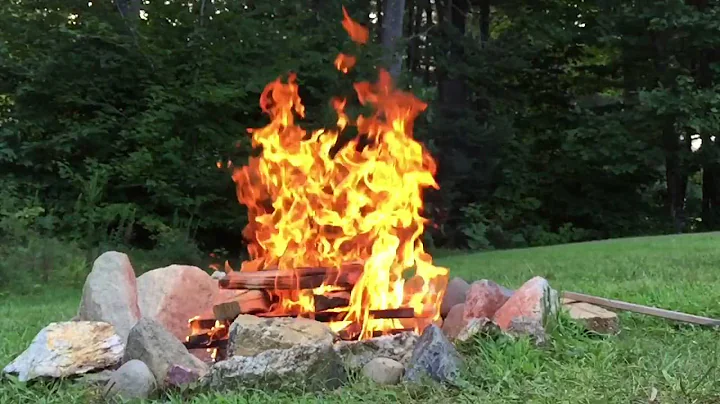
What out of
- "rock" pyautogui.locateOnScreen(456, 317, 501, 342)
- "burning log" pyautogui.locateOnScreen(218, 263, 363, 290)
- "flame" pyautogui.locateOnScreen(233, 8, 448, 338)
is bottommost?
"rock" pyautogui.locateOnScreen(456, 317, 501, 342)

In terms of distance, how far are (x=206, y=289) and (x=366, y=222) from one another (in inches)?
42.5

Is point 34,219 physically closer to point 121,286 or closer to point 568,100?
point 121,286

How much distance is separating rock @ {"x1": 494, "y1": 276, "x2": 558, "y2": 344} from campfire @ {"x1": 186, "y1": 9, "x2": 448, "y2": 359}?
501mm

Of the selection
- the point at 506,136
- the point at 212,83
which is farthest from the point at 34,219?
the point at 506,136

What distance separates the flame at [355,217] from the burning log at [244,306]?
0.13 meters

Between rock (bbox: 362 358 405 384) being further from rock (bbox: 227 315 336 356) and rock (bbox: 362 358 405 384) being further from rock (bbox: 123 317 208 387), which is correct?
rock (bbox: 123 317 208 387)

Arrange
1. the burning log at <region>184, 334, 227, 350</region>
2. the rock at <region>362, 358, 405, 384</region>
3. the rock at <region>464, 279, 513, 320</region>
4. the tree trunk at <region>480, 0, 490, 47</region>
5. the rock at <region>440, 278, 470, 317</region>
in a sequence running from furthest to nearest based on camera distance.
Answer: the tree trunk at <region>480, 0, 490, 47</region> < the rock at <region>440, 278, 470, 317</region> < the rock at <region>464, 279, 513, 320</region> < the burning log at <region>184, 334, 227, 350</region> < the rock at <region>362, 358, 405, 384</region>

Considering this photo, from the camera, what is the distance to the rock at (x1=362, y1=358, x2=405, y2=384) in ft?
11.5

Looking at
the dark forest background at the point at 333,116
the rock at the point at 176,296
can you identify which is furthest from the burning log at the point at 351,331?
the dark forest background at the point at 333,116

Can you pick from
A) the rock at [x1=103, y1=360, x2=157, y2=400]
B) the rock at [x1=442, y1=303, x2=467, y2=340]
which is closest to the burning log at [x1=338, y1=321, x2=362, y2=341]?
the rock at [x1=442, y1=303, x2=467, y2=340]

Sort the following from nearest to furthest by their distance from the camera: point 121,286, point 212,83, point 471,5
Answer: point 121,286
point 212,83
point 471,5

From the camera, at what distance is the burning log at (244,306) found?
421cm

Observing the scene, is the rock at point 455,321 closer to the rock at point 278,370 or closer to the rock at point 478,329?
the rock at point 478,329

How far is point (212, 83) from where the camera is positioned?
39.9ft
